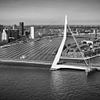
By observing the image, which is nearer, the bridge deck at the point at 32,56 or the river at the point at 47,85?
the river at the point at 47,85

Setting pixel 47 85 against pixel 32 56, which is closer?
pixel 47 85

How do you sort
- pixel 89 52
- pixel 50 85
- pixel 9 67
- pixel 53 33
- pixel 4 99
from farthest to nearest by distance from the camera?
pixel 53 33, pixel 89 52, pixel 9 67, pixel 50 85, pixel 4 99

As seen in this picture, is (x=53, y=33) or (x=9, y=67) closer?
(x=9, y=67)

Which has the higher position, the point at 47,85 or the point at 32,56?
the point at 32,56

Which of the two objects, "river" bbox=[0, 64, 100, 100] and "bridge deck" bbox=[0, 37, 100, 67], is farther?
"bridge deck" bbox=[0, 37, 100, 67]

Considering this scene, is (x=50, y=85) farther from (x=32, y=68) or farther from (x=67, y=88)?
(x=32, y=68)

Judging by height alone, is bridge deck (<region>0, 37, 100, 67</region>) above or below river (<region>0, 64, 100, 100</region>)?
above

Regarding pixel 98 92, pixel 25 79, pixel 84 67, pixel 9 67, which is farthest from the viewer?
pixel 9 67

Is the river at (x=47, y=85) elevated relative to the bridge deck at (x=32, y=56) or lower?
lower

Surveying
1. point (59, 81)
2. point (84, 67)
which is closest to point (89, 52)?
point (84, 67)
